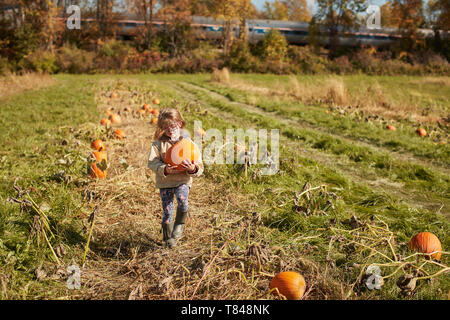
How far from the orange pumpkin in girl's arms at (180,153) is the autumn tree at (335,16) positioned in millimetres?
40711

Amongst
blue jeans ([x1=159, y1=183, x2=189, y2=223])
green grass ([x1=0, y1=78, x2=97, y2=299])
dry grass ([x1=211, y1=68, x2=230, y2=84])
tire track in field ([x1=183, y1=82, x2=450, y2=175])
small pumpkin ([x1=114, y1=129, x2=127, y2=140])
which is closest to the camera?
green grass ([x1=0, y1=78, x2=97, y2=299])

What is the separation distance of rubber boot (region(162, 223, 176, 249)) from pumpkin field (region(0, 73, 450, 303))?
4.1 inches

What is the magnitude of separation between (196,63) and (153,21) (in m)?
13.3

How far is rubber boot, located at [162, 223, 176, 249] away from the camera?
3003 mm

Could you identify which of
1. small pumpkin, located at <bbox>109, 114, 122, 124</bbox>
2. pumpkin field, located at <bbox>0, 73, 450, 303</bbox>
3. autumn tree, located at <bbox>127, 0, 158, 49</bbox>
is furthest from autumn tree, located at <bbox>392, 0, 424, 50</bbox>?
small pumpkin, located at <bbox>109, 114, 122, 124</bbox>

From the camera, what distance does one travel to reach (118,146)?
5773mm

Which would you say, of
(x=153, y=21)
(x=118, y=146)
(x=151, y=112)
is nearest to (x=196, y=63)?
(x=153, y=21)

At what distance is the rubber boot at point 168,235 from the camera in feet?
9.85

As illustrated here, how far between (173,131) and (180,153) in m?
0.22

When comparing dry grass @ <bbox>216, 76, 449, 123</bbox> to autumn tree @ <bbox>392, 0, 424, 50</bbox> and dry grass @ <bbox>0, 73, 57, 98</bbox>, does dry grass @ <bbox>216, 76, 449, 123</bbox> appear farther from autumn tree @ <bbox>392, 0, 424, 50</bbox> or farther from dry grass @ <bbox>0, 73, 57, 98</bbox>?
autumn tree @ <bbox>392, 0, 424, 50</bbox>
